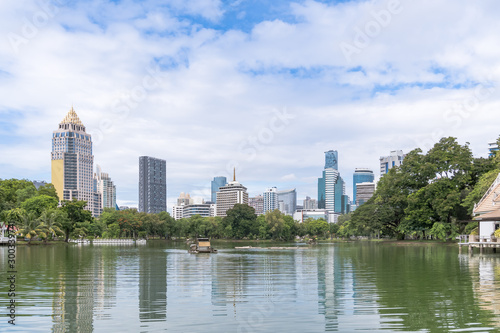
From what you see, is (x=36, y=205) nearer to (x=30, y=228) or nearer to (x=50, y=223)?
(x=50, y=223)

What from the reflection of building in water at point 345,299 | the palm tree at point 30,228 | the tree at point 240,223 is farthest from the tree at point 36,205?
the reflection of building in water at point 345,299

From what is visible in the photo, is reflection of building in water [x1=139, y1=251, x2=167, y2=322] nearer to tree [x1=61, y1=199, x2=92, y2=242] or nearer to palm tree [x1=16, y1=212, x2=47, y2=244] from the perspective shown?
palm tree [x1=16, y1=212, x2=47, y2=244]

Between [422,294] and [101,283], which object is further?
[101,283]

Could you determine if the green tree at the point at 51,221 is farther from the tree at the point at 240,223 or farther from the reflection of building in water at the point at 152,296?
the tree at the point at 240,223

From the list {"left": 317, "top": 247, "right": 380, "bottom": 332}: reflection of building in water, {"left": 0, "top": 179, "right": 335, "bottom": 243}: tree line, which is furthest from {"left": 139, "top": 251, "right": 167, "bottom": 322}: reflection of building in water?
{"left": 0, "top": 179, "right": 335, "bottom": 243}: tree line

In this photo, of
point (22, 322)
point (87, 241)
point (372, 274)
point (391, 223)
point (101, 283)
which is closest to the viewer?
point (22, 322)

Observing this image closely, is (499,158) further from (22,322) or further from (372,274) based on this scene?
(22,322)

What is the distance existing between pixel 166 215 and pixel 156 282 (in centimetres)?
12481

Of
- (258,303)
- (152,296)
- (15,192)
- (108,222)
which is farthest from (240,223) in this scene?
(258,303)

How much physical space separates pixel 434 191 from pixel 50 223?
205 ft

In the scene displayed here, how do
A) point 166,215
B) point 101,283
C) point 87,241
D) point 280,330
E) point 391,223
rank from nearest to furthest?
point 280,330 → point 101,283 → point 391,223 → point 87,241 → point 166,215

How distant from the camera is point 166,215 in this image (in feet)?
475

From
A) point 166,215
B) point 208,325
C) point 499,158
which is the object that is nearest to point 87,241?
point 166,215

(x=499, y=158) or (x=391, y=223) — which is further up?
(x=499, y=158)
